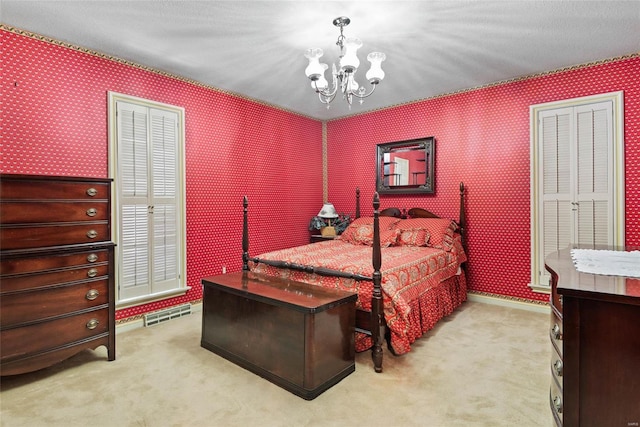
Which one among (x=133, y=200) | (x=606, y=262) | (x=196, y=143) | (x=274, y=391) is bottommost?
(x=274, y=391)

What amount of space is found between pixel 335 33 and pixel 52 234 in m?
2.70

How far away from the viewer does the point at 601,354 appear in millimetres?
1130

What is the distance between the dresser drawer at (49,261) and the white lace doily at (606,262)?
3093mm

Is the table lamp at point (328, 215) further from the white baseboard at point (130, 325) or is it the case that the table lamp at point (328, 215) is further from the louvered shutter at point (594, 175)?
the louvered shutter at point (594, 175)

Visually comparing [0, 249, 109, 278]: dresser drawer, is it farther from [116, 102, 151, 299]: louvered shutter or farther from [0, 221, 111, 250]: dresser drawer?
[116, 102, 151, 299]: louvered shutter

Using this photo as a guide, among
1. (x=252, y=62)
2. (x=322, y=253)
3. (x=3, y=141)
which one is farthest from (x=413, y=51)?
(x=3, y=141)

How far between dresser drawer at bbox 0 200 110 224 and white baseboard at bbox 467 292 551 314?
414 centimetres

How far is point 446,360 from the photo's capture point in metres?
2.71

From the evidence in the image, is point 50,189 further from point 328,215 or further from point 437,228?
point 437,228

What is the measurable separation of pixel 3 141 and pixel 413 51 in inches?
142

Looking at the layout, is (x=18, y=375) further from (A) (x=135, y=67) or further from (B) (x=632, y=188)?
(B) (x=632, y=188)

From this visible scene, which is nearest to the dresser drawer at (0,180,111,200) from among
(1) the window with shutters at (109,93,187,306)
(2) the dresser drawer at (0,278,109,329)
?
(2) the dresser drawer at (0,278,109,329)

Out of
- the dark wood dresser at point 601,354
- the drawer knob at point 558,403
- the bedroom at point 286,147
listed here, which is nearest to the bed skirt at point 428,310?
the bedroom at point 286,147

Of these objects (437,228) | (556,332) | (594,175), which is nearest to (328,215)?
(437,228)
